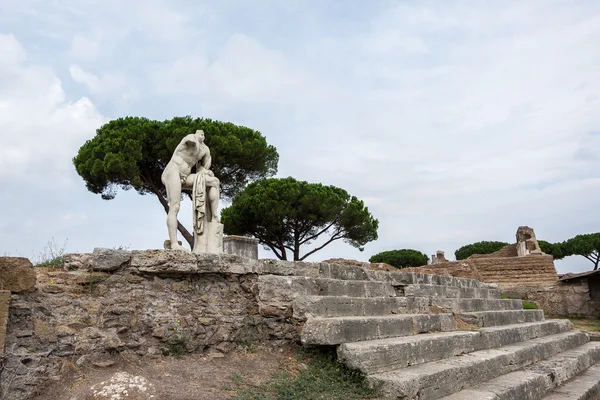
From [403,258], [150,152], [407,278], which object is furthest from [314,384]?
[403,258]

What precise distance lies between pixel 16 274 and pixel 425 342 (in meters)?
3.76

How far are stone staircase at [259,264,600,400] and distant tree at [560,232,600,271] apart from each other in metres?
30.2

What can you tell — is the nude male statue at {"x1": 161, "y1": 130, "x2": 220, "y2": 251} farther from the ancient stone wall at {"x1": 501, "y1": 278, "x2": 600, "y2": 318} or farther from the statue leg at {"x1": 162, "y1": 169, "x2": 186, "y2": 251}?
the ancient stone wall at {"x1": 501, "y1": 278, "x2": 600, "y2": 318}

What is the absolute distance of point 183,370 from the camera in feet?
12.3

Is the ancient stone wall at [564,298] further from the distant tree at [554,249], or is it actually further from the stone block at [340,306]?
the distant tree at [554,249]

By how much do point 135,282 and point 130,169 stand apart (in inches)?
575

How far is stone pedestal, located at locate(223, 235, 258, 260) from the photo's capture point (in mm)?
8367

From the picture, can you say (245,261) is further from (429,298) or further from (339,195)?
(339,195)

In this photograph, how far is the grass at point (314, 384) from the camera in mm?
3455

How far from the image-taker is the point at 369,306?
5098 mm

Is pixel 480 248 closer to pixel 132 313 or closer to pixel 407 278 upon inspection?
pixel 407 278

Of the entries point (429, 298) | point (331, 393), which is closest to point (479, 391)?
point (331, 393)

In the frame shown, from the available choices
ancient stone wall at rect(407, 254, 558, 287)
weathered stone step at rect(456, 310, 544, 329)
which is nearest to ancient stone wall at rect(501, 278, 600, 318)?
ancient stone wall at rect(407, 254, 558, 287)

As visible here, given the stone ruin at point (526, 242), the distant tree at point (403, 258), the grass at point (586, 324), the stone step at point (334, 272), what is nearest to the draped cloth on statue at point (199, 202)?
the stone step at point (334, 272)
